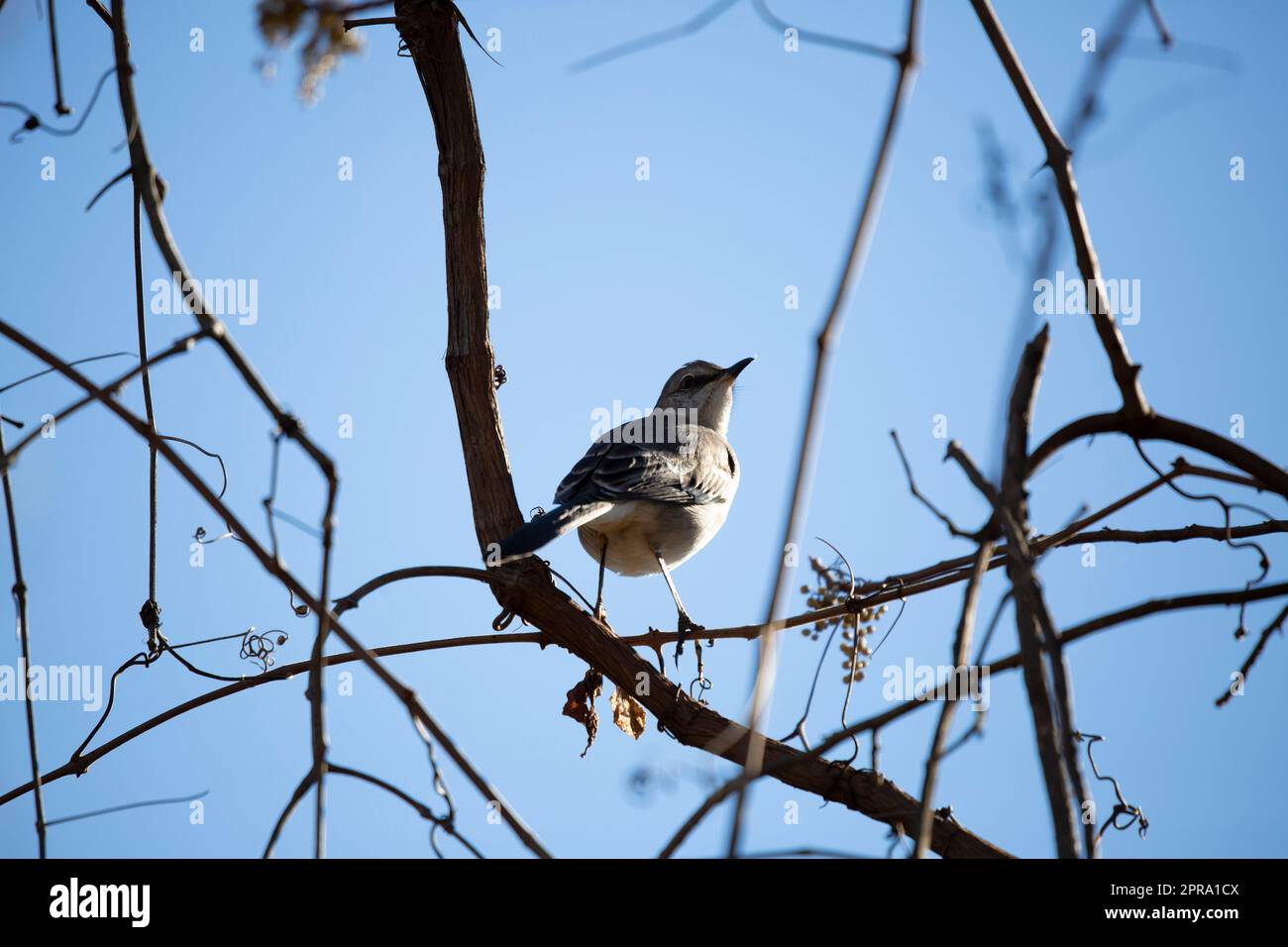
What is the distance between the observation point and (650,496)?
17.8 feet

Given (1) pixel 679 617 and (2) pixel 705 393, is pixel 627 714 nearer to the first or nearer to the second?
(1) pixel 679 617

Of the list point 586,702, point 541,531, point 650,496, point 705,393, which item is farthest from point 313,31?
point 705,393

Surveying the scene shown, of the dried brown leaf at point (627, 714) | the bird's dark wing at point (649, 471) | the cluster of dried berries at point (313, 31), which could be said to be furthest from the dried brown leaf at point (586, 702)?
the cluster of dried berries at point (313, 31)

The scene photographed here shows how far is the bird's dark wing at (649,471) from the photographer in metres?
5.24

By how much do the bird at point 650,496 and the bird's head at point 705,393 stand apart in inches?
21.7

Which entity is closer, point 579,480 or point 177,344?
point 177,344

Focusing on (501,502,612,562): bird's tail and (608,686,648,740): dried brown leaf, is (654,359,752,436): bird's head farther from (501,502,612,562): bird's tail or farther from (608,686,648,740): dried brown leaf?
(608,686,648,740): dried brown leaf

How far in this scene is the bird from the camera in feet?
17.1

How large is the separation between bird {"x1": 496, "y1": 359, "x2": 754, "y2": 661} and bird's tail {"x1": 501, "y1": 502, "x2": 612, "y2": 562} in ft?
0.14

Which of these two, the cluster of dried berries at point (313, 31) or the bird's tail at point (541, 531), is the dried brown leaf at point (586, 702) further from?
the cluster of dried berries at point (313, 31)
